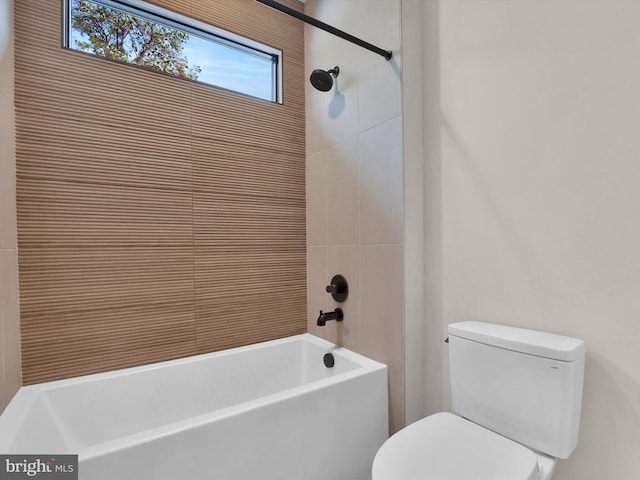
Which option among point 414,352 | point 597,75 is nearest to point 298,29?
point 597,75

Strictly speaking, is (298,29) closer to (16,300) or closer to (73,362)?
(16,300)

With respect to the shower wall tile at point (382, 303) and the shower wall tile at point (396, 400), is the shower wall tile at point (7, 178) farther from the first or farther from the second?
the shower wall tile at point (396, 400)

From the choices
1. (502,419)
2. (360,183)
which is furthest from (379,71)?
(502,419)

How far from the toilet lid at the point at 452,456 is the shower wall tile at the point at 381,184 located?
0.78 meters

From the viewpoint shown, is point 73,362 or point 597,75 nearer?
point 597,75

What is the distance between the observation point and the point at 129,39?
1.67 metres

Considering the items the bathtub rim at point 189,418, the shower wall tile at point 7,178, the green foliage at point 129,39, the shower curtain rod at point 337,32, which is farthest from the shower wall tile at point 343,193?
the shower wall tile at point 7,178

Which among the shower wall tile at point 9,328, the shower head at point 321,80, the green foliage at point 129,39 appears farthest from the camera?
the shower head at point 321,80

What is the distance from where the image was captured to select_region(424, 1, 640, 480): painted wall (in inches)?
38.7

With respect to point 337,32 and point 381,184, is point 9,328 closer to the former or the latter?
point 381,184

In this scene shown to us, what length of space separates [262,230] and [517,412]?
61.2 inches

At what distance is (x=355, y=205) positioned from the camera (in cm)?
175

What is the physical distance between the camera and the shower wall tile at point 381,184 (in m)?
1.50

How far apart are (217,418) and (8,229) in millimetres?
1124
